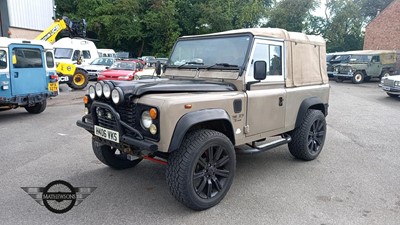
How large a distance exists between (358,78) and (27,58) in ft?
67.0

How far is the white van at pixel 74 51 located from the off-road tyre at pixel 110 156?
1489cm

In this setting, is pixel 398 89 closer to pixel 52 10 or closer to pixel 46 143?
pixel 46 143

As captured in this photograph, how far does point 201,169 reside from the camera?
12.4ft

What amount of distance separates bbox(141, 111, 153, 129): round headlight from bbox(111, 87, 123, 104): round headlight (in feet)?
1.00

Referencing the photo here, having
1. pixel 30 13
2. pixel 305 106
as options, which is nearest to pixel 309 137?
pixel 305 106

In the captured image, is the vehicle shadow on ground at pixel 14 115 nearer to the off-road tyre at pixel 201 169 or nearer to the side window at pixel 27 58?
the side window at pixel 27 58

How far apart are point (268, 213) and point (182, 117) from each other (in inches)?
58.1

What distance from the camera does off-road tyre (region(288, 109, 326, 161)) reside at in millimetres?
5238

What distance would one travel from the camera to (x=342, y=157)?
19.0 ft

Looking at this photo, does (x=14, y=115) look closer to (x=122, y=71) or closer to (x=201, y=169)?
(x=122, y=71)

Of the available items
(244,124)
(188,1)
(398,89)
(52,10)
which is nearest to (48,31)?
(52,10)

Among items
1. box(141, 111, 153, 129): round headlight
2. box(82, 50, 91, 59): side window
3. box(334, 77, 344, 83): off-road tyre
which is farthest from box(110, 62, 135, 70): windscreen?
box(334, 77, 344, 83): off-road tyre
